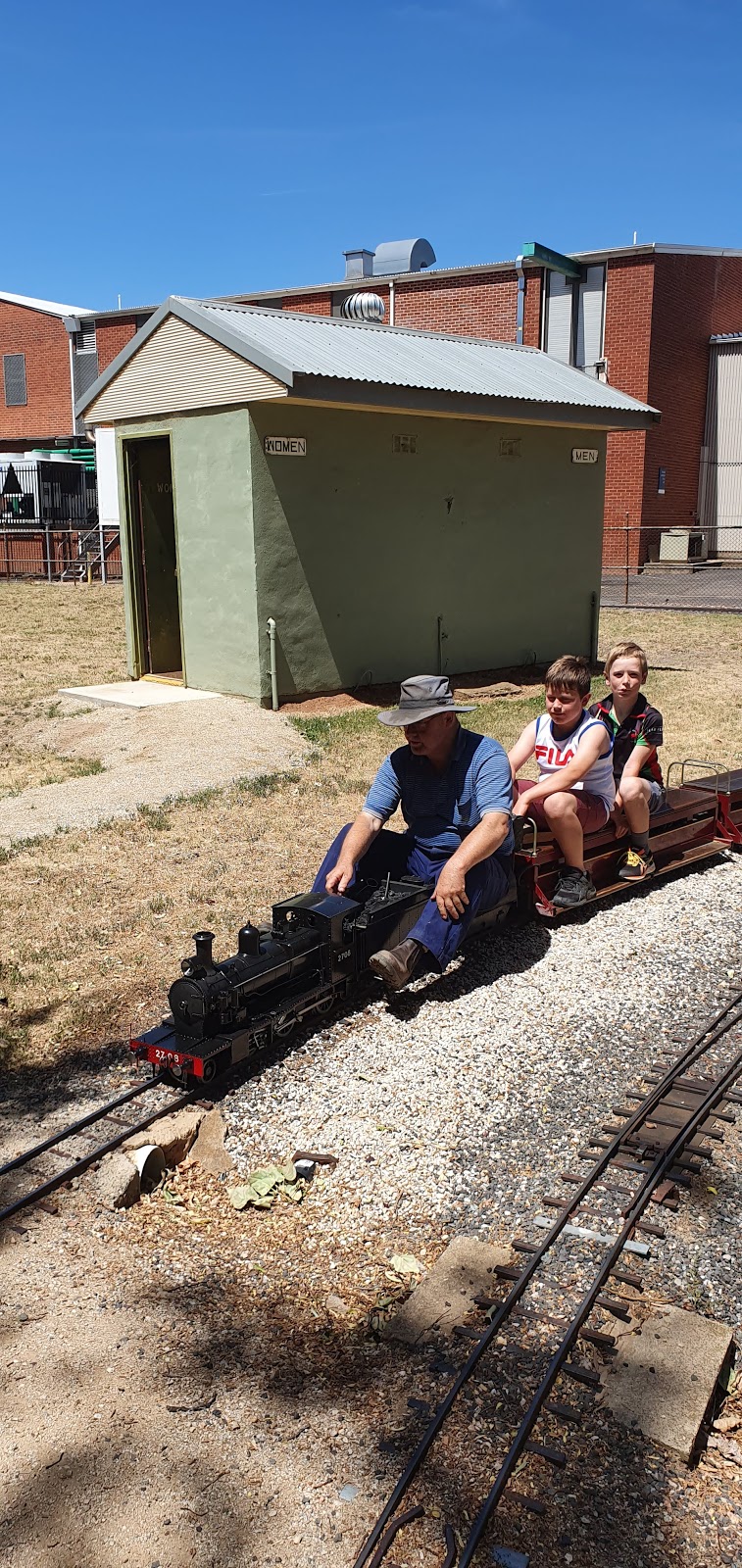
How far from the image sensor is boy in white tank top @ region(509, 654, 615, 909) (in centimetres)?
630

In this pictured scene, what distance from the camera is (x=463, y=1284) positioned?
3648 mm

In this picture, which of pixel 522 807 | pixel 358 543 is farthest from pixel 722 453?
pixel 522 807

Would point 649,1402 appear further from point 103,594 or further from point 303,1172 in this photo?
point 103,594

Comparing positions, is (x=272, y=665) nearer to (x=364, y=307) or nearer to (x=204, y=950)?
(x=204, y=950)

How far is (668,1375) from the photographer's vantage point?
3182 mm

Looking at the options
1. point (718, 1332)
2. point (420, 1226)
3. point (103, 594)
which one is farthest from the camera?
point (103, 594)

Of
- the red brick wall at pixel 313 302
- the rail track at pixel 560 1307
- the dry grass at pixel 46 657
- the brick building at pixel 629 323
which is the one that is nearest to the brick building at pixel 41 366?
the red brick wall at pixel 313 302

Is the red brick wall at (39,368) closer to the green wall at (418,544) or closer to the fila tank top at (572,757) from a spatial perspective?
the green wall at (418,544)

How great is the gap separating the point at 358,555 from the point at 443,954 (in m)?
8.44

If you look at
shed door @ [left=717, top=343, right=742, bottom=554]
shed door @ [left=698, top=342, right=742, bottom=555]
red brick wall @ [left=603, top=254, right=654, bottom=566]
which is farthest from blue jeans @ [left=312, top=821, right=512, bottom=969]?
shed door @ [left=698, top=342, right=742, bottom=555]

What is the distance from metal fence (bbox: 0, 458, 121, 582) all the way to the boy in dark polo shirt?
21633 mm

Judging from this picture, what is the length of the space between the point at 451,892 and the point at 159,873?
2.92m

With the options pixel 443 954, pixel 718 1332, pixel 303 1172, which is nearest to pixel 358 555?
pixel 443 954

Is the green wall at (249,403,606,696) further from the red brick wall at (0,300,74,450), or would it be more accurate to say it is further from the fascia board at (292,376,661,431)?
the red brick wall at (0,300,74,450)
